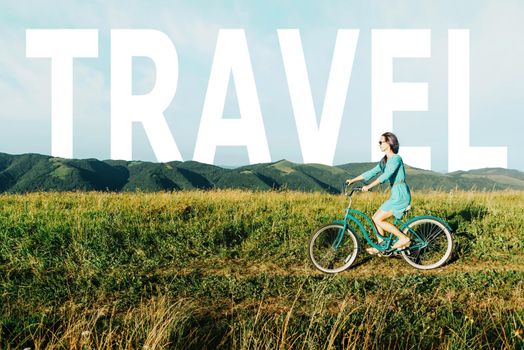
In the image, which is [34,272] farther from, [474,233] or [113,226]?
[474,233]

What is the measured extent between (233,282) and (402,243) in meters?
3.53

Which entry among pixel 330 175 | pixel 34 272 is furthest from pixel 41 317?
pixel 330 175

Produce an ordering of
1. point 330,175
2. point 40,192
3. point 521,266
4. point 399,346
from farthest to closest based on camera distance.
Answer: point 330,175 < point 40,192 < point 521,266 < point 399,346

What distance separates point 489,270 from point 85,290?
24.6 ft

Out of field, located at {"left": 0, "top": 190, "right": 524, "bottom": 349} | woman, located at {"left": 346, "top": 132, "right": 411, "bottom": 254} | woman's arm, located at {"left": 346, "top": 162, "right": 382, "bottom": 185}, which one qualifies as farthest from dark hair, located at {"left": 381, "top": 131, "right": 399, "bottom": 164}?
field, located at {"left": 0, "top": 190, "right": 524, "bottom": 349}

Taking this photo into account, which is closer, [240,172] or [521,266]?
[521,266]

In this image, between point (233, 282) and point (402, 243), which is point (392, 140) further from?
point (233, 282)

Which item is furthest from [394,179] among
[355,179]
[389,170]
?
[355,179]

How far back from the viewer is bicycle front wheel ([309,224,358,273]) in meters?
8.21

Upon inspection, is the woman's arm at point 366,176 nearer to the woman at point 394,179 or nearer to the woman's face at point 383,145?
the woman at point 394,179

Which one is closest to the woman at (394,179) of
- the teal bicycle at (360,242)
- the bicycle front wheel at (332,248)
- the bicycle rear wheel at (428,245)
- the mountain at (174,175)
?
the teal bicycle at (360,242)

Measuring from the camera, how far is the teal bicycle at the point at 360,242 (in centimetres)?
823

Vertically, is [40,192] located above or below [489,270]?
Result: above

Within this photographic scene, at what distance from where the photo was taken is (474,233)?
10016mm
